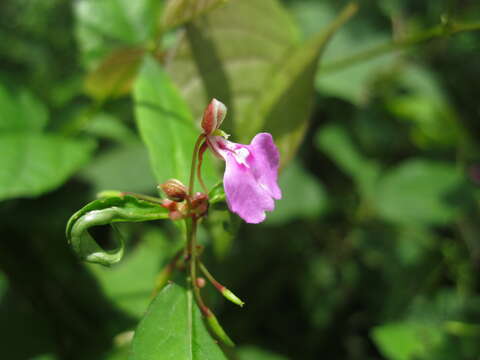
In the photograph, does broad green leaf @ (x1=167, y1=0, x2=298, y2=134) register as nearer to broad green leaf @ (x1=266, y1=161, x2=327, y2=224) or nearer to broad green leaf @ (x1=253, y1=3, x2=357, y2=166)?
broad green leaf @ (x1=253, y1=3, x2=357, y2=166)

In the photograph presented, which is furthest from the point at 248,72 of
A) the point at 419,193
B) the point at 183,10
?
the point at 419,193

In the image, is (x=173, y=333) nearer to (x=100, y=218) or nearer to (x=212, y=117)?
(x=100, y=218)

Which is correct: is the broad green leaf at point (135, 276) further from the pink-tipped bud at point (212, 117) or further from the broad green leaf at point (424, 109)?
the broad green leaf at point (424, 109)

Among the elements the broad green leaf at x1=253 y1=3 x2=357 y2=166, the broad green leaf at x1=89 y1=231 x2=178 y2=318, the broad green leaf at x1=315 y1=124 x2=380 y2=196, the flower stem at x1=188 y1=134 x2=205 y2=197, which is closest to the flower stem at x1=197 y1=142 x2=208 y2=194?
the flower stem at x1=188 y1=134 x2=205 y2=197

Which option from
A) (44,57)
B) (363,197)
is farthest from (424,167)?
(44,57)

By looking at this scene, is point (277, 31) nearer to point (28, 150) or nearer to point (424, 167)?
point (28, 150)

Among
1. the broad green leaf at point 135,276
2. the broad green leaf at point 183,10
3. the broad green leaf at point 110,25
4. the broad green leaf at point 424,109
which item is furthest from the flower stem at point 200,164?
the broad green leaf at point 424,109
